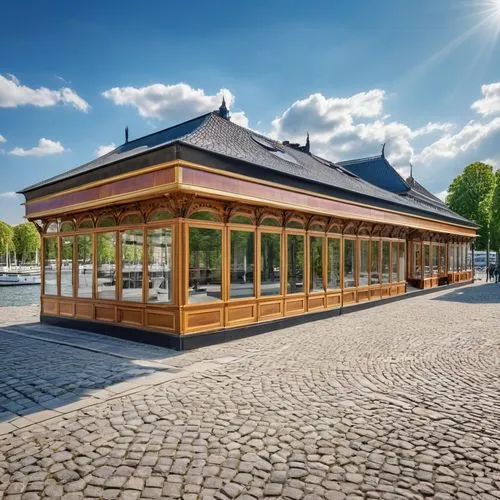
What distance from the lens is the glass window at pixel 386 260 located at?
16527 millimetres

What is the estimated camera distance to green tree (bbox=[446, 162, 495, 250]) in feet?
127

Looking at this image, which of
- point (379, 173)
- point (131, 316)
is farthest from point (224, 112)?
point (379, 173)

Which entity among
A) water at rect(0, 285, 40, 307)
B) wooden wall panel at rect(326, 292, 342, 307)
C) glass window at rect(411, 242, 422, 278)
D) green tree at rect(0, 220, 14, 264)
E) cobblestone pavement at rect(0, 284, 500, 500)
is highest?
green tree at rect(0, 220, 14, 264)

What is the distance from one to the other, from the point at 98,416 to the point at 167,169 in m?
4.67

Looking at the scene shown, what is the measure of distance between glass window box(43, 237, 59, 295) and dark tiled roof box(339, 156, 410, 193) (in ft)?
59.8

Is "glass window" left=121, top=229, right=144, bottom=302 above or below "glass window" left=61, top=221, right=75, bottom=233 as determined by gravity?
below

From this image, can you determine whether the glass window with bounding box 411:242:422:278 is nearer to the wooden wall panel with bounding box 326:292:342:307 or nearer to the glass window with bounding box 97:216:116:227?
the wooden wall panel with bounding box 326:292:342:307

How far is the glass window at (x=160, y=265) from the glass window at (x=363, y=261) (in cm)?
829

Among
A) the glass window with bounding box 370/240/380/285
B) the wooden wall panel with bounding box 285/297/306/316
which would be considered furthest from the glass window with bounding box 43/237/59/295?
the glass window with bounding box 370/240/380/285

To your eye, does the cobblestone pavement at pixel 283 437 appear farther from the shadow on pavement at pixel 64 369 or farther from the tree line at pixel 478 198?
the tree line at pixel 478 198

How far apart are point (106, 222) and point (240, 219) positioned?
11.1 feet

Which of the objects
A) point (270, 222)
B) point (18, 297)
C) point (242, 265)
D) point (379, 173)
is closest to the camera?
point (242, 265)

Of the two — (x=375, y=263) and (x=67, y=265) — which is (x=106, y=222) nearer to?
(x=67, y=265)

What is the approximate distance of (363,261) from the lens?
15.1 m
